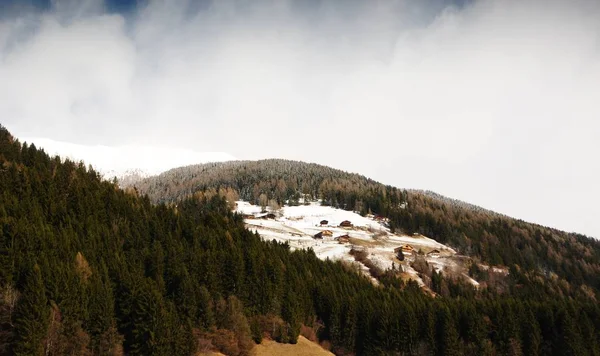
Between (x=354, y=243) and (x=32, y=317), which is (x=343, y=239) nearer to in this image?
(x=354, y=243)

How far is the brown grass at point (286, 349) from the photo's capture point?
64.6m

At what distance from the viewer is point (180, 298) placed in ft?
205

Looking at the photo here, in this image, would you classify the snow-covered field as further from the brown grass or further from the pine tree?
the pine tree

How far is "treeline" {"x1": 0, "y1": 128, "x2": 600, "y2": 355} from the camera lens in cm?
5144

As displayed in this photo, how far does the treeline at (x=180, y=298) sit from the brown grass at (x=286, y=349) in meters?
1.93

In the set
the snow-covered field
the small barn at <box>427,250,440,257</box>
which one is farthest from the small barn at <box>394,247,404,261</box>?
the small barn at <box>427,250,440,257</box>

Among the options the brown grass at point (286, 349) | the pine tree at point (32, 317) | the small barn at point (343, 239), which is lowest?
the brown grass at point (286, 349)

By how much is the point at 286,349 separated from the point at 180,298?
66.2 ft

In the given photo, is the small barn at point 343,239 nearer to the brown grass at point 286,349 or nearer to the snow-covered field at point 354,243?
the snow-covered field at point 354,243

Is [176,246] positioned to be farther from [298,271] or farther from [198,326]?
[298,271]

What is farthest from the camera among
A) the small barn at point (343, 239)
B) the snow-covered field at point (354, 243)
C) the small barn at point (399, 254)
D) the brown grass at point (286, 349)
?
the small barn at point (343, 239)

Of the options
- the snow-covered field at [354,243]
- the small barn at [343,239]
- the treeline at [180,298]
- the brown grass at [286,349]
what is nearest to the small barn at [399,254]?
the snow-covered field at [354,243]

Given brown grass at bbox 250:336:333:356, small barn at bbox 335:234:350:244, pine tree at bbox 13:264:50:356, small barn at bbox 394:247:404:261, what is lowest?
brown grass at bbox 250:336:333:356

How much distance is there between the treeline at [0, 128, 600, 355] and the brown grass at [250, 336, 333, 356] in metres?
1.93
